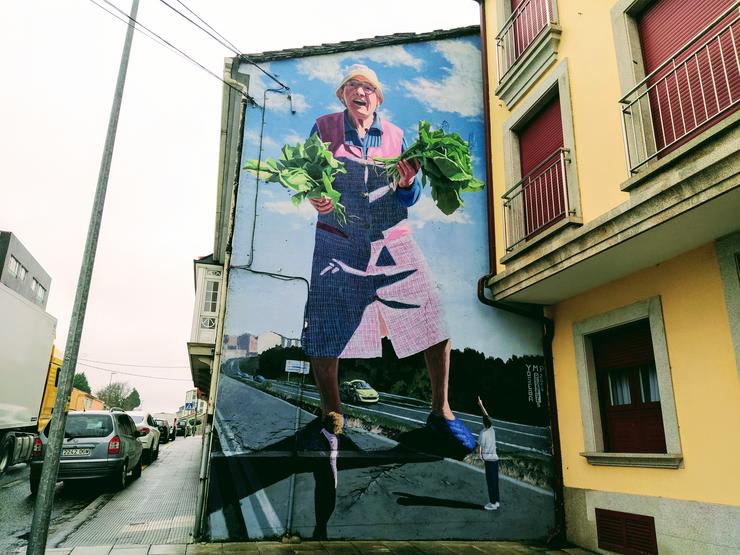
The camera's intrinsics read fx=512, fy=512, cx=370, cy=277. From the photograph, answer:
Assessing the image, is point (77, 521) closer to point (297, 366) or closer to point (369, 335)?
point (297, 366)

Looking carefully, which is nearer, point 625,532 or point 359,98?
point 625,532

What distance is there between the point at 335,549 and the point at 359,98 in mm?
7105

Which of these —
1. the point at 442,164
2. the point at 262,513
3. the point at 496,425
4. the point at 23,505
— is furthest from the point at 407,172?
the point at 23,505

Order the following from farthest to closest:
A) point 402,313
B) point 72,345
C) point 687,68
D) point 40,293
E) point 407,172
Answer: point 40,293 → point 407,172 → point 402,313 → point 687,68 → point 72,345

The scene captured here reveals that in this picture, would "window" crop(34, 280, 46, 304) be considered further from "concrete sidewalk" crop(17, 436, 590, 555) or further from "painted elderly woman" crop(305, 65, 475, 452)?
"painted elderly woman" crop(305, 65, 475, 452)

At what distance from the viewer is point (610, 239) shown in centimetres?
596

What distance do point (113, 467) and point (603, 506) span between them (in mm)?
8861

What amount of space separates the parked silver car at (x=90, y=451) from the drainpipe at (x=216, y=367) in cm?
360

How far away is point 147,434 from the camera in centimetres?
1575

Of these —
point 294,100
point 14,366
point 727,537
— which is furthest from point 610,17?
point 14,366

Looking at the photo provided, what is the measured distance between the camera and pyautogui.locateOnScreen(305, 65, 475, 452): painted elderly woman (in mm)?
7824

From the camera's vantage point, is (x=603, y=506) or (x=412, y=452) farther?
(x=412, y=452)

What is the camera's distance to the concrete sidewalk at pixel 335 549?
247 inches

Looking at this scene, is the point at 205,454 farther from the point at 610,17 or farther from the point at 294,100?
the point at 610,17
